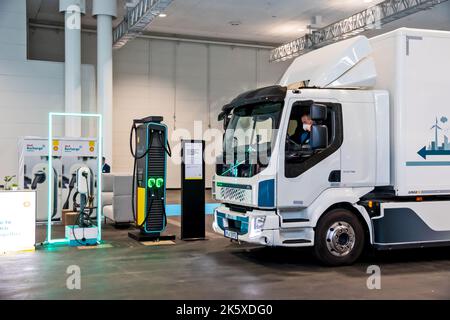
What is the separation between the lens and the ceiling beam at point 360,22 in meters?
13.0

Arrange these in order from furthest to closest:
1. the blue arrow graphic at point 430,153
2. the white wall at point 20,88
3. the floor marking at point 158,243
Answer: the white wall at point 20,88, the floor marking at point 158,243, the blue arrow graphic at point 430,153

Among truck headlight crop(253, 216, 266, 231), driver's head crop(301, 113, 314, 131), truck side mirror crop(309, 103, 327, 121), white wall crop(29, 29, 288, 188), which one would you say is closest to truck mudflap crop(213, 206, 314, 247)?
truck headlight crop(253, 216, 266, 231)

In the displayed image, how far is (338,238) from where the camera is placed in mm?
6961

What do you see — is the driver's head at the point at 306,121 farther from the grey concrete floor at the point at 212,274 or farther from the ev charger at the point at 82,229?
the ev charger at the point at 82,229

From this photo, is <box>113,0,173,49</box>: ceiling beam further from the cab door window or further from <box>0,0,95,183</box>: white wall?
the cab door window

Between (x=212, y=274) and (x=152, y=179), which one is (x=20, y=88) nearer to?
(x=152, y=179)

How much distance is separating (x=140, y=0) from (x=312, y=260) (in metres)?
9.48

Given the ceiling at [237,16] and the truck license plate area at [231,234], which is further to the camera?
the ceiling at [237,16]

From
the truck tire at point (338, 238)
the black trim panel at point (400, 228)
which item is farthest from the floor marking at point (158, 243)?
the black trim panel at point (400, 228)

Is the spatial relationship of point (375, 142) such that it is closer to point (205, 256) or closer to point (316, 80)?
point (316, 80)

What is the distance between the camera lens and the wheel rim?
6938 millimetres

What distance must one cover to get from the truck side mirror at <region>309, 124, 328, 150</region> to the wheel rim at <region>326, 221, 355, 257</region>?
1.12 metres

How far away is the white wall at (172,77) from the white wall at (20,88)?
292 cm

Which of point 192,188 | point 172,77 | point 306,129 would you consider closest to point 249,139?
point 306,129
